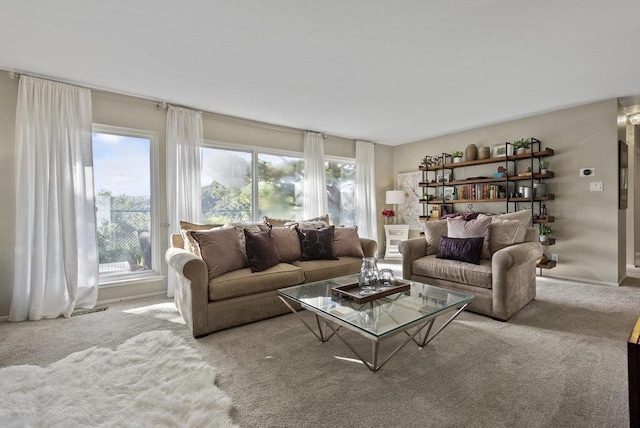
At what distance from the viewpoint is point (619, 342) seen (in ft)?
7.35

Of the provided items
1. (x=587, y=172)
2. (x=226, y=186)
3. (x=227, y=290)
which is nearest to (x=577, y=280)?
(x=587, y=172)

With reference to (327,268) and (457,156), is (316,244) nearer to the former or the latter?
(327,268)

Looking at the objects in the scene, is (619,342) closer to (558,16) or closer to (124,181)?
(558,16)

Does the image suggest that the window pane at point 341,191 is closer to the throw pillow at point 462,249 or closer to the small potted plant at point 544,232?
the throw pillow at point 462,249

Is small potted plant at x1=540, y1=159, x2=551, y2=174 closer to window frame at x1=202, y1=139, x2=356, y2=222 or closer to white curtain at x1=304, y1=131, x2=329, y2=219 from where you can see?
white curtain at x1=304, y1=131, x2=329, y2=219

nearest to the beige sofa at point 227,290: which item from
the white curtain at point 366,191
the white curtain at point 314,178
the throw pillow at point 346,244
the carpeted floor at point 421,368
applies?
the carpeted floor at point 421,368

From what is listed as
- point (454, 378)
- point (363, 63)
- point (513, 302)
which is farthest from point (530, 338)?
point (363, 63)

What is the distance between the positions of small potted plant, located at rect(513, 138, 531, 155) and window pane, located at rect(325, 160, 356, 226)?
8.71 feet

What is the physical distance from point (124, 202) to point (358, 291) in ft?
9.85

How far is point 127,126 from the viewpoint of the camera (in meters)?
3.55

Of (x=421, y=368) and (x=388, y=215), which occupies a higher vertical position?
(x=388, y=215)

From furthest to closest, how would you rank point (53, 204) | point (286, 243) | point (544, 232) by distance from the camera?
point (544, 232), point (286, 243), point (53, 204)

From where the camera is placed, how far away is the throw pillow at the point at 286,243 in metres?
3.34

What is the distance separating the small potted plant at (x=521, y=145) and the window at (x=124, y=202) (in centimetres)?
496
